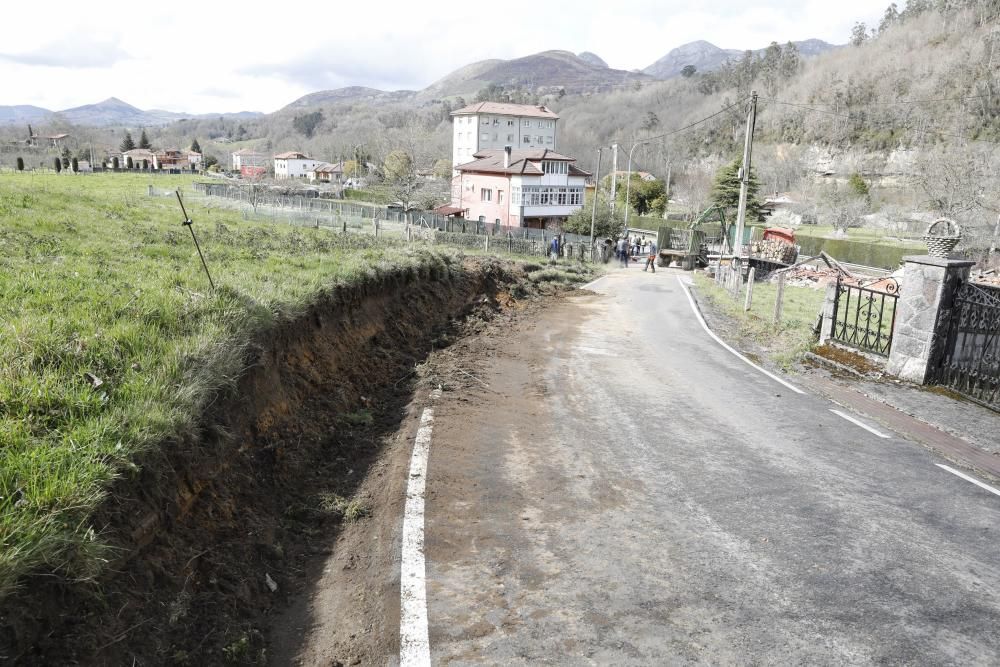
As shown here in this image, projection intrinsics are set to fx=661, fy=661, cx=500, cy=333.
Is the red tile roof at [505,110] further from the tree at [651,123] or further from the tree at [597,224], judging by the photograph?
the tree at [651,123]

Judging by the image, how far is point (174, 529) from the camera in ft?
15.0

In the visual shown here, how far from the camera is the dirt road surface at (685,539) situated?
4215 mm

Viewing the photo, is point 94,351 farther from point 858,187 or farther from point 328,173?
point 328,173

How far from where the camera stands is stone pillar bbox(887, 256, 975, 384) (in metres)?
10.7

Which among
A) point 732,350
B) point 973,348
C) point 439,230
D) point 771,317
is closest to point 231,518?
point 973,348

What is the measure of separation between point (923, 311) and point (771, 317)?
26.1ft

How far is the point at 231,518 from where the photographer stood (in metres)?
5.22

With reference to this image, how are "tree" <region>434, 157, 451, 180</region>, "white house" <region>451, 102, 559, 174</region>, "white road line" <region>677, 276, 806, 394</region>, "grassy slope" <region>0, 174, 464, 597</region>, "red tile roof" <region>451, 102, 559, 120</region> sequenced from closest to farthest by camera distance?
1. "grassy slope" <region>0, 174, 464, 597</region>
2. "white road line" <region>677, 276, 806, 394</region>
3. "tree" <region>434, 157, 451, 180</region>
4. "red tile roof" <region>451, 102, 559, 120</region>
5. "white house" <region>451, 102, 559, 174</region>

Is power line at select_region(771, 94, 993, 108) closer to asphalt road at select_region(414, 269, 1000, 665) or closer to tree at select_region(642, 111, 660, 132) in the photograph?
tree at select_region(642, 111, 660, 132)

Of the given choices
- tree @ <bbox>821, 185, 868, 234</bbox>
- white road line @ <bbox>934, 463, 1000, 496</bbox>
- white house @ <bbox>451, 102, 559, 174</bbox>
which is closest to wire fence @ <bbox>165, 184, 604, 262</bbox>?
white road line @ <bbox>934, 463, 1000, 496</bbox>

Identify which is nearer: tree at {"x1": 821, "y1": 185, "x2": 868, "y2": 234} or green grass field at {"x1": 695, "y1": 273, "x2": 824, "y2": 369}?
green grass field at {"x1": 695, "y1": 273, "x2": 824, "y2": 369}

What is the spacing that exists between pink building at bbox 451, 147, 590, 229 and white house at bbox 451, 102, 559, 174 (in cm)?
3345

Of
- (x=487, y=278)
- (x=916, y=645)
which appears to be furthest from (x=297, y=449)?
(x=487, y=278)

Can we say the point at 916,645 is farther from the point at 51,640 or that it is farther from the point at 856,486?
the point at 51,640
